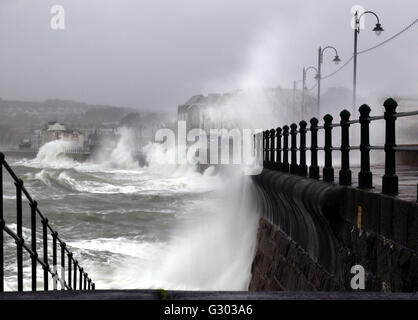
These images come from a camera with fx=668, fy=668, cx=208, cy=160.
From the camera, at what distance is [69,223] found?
2694cm

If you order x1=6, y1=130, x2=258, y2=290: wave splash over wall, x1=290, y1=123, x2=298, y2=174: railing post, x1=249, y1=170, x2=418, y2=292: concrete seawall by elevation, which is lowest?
x1=6, y1=130, x2=258, y2=290: wave splash over wall

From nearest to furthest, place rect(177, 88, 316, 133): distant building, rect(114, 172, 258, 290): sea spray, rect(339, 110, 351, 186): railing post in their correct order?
rect(339, 110, 351, 186): railing post < rect(114, 172, 258, 290): sea spray < rect(177, 88, 316, 133): distant building

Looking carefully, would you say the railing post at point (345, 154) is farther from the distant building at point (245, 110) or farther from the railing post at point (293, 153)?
the distant building at point (245, 110)

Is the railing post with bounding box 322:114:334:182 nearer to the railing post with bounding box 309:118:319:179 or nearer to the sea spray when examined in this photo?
the railing post with bounding box 309:118:319:179

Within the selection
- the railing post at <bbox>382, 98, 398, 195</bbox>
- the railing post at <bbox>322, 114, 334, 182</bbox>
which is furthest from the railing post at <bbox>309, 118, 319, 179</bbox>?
the railing post at <bbox>382, 98, 398, 195</bbox>

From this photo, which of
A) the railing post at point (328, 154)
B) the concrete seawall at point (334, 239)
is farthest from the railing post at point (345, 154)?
the railing post at point (328, 154)

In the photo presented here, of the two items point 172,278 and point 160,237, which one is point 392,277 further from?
point 160,237

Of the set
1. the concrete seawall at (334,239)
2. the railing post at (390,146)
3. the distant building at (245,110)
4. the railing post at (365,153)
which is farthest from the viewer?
the distant building at (245,110)

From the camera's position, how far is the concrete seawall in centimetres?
418

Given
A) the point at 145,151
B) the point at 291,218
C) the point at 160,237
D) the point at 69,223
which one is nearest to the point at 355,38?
the point at 160,237

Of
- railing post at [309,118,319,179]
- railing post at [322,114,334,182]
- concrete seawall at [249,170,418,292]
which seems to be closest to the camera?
concrete seawall at [249,170,418,292]

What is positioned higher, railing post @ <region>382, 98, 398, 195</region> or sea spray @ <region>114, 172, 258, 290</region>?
railing post @ <region>382, 98, 398, 195</region>

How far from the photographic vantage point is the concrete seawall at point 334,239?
418 cm
